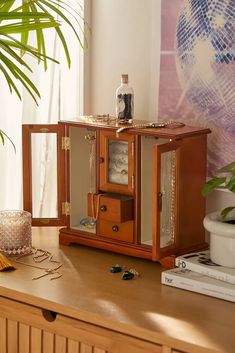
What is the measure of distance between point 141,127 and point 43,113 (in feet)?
1.85

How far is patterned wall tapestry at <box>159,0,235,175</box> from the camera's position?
7.89 ft

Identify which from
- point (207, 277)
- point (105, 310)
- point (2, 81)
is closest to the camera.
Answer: point (105, 310)

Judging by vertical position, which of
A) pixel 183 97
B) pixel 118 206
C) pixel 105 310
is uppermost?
pixel 183 97

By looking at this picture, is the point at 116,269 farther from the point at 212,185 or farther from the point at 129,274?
the point at 212,185

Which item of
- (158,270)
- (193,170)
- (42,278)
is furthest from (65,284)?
(193,170)

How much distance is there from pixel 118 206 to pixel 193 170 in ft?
0.79

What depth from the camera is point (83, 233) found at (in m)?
2.55

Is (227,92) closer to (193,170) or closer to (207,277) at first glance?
(193,170)

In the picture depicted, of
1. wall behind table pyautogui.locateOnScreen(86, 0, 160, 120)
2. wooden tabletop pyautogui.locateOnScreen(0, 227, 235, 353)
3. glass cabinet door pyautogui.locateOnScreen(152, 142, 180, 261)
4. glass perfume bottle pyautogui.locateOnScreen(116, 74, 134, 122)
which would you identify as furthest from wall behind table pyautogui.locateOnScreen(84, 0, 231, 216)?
wooden tabletop pyautogui.locateOnScreen(0, 227, 235, 353)

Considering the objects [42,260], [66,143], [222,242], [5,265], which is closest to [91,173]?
[66,143]

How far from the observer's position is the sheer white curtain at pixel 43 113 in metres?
2.80

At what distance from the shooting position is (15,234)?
248cm

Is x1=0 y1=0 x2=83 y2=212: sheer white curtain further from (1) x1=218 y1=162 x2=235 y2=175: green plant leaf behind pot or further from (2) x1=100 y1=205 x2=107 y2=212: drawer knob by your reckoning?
(1) x1=218 y1=162 x2=235 y2=175: green plant leaf behind pot

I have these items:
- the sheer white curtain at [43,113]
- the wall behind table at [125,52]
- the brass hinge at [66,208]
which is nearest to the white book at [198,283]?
the brass hinge at [66,208]
